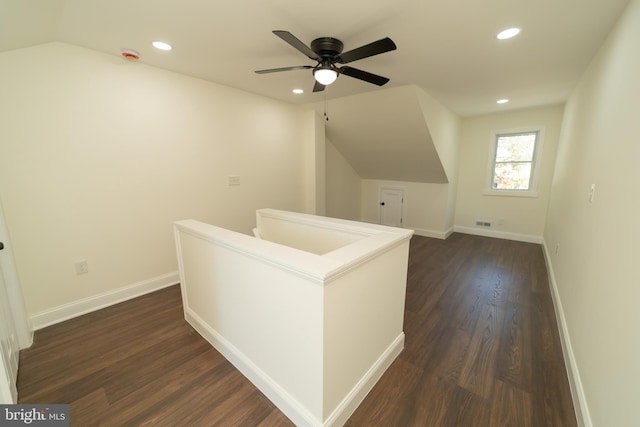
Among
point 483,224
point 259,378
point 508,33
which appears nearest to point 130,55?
point 259,378

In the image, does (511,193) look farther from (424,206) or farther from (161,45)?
(161,45)

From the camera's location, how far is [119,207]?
2.44 metres

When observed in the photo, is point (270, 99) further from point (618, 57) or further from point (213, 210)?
point (618, 57)

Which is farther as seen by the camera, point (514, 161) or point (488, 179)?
point (488, 179)

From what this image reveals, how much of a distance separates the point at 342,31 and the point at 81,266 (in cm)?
300

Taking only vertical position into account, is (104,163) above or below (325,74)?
below

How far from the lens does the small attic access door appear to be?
17.2 ft

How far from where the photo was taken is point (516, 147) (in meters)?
4.52

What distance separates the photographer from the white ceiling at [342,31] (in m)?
1.57

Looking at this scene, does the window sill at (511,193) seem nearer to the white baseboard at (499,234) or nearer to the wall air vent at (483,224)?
the wall air vent at (483,224)

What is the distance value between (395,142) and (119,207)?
146 inches

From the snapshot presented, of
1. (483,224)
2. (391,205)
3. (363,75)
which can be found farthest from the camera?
(391,205)

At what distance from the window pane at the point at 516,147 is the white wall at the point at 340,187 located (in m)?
2.69

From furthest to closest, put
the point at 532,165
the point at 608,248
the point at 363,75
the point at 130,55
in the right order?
1. the point at 532,165
2. the point at 130,55
3. the point at 363,75
4. the point at 608,248
